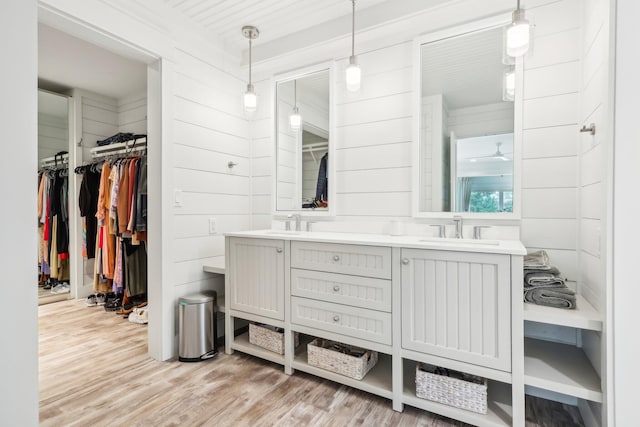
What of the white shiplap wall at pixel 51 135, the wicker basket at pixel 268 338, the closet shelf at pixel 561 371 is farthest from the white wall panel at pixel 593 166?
the white shiplap wall at pixel 51 135

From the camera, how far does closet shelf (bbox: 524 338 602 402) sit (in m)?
1.48

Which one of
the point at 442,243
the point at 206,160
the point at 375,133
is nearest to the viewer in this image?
the point at 442,243

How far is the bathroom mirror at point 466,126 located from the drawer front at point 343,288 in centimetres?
69

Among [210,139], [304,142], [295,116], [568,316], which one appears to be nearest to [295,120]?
[295,116]

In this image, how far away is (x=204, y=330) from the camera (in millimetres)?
2445

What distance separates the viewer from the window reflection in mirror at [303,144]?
8.87 feet

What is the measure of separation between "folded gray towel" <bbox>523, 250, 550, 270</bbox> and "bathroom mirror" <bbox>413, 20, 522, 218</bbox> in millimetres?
265

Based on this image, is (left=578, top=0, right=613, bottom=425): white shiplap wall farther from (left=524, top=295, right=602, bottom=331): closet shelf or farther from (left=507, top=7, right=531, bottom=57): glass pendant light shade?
(left=507, top=7, right=531, bottom=57): glass pendant light shade

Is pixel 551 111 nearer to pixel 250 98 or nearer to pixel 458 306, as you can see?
pixel 458 306

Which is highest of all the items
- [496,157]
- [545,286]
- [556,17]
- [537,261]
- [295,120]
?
[556,17]

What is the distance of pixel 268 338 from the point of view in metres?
2.37

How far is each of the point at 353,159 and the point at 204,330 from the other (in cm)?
174

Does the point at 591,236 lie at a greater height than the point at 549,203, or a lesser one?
lesser

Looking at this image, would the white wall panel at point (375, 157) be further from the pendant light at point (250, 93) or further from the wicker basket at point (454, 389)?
the wicker basket at point (454, 389)
